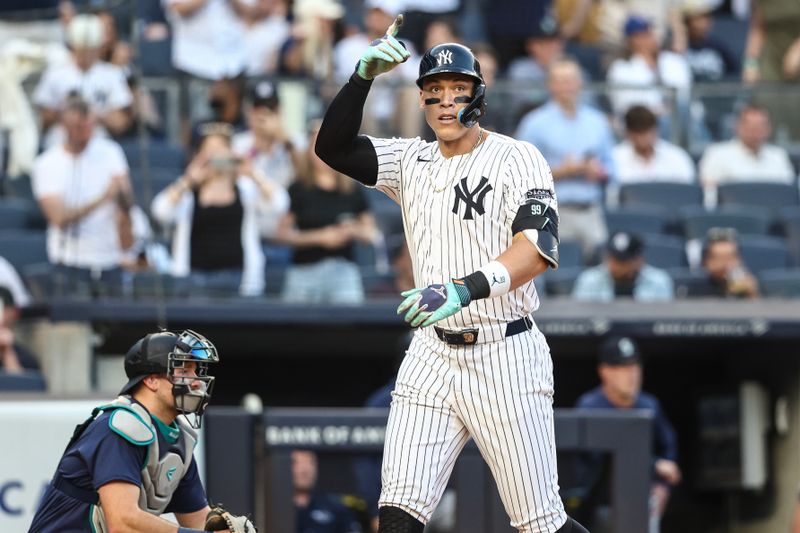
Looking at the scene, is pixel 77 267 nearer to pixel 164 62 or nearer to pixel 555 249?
pixel 164 62

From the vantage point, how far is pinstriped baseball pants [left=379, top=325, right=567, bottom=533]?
4715 mm

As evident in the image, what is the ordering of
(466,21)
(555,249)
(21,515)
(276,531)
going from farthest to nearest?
(466,21), (276,531), (21,515), (555,249)

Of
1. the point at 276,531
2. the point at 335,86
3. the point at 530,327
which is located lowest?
the point at 276,531

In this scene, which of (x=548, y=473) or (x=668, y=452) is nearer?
(x=548, y=473)

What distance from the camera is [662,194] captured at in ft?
33.2

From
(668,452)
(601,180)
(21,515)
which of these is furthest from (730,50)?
(21,515)

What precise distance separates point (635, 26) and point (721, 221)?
83.3 inches

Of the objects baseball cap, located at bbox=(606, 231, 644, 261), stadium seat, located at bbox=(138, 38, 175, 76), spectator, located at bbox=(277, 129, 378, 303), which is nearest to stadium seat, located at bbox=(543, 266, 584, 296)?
baseball cap, located at bbox=(606, 231, 644, 261)

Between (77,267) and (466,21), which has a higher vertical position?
(466,21)

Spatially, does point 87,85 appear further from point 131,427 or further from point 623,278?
point 131,427

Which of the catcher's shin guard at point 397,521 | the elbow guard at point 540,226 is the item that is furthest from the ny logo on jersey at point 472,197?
the catcher's shin guard at point 397,521

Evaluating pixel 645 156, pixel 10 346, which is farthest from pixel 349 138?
pixel 645 156

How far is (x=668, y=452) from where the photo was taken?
7.62 m

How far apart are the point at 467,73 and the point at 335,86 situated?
5255 millimetres
